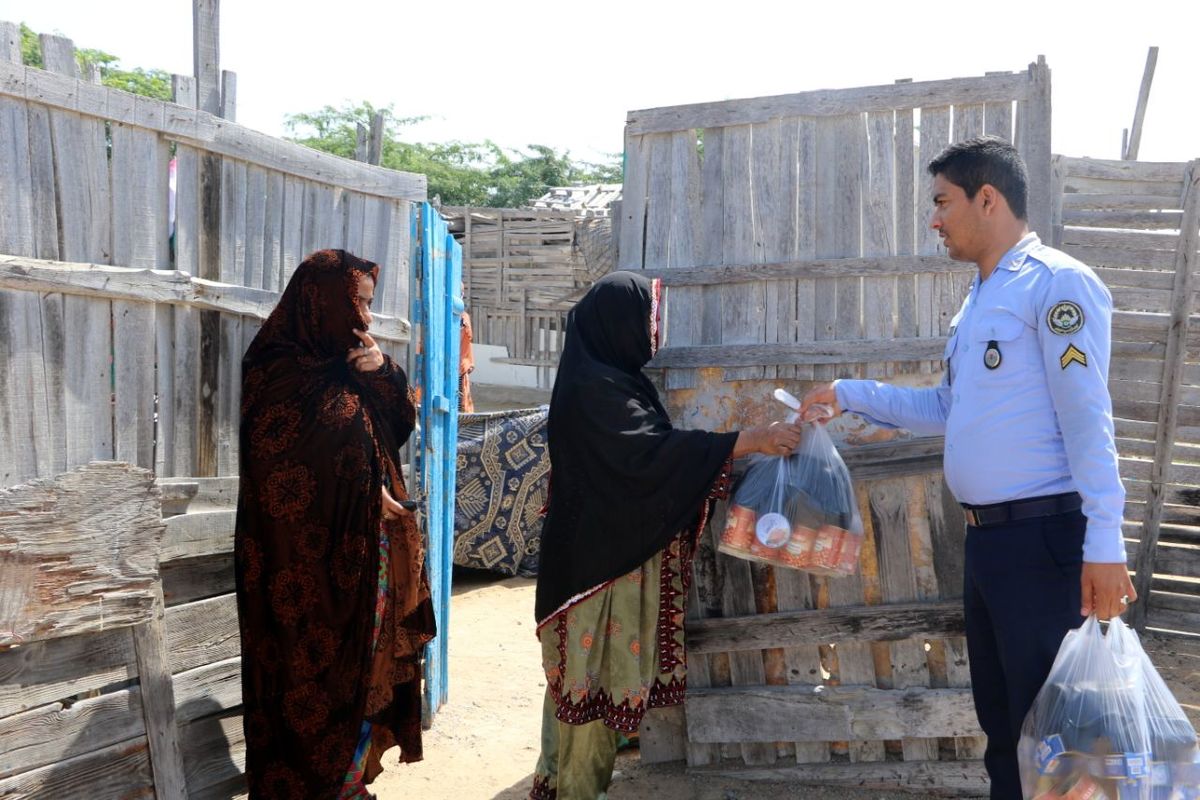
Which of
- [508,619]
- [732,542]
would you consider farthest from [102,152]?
[508,619]

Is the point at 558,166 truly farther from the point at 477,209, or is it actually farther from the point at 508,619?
the point at 508,619

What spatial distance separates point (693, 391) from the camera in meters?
4.16

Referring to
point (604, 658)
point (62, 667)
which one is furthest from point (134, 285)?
point (604, 658)

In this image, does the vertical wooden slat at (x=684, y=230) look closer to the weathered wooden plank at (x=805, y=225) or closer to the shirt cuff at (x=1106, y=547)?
the weathered wooden plank at (x=805, y=225)

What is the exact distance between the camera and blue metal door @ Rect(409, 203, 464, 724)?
15.9 ft

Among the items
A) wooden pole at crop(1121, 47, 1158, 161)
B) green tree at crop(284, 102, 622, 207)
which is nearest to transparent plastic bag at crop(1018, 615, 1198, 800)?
wooden pole at crop(1121, 47, 1158, 161)

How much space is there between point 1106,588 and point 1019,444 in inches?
18.1

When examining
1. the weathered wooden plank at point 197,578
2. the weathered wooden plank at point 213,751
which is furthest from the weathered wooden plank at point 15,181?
the weathered wooden plank at point 213,751

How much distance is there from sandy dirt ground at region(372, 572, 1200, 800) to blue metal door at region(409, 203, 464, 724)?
0.92ft

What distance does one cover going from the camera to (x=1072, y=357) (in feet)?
8.89

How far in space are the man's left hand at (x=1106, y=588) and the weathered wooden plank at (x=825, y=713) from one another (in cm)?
147

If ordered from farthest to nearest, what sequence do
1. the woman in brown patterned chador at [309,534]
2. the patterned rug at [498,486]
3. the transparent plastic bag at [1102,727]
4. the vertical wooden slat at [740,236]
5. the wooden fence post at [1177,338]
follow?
the patterned rug at [498,486]
the wooden fence post at [1177,338]
the vertical wooden slat at [740,236]
the woman in brown patterned chador at [309,534]
the transparent plastic bag at [1102,727]

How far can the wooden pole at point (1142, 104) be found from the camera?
933 cm

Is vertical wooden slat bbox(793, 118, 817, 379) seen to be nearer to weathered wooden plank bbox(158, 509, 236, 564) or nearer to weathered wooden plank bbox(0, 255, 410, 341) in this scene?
weathered wooden plank bbox(0, 255, 410, 341)
